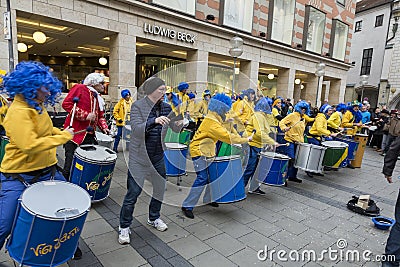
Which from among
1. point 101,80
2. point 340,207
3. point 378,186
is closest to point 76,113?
point 101,80

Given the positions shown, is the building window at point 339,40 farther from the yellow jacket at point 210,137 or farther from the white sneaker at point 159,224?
the white sneaker at point 159,224

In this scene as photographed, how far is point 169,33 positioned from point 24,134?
9.55m

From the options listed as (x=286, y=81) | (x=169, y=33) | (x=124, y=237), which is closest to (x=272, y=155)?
(x=124, y=237)

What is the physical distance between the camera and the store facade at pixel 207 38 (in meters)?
7.34

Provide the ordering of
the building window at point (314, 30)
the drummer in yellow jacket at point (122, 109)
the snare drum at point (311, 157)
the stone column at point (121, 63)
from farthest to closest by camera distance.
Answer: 1. the building window at point (314, 30)
2. the stone column at point (121, 63)
3. the drummer in yellow jacket at point (122, 109)
4. the snare drum at point (311, 157)

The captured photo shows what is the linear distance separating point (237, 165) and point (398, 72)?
91.1 ft

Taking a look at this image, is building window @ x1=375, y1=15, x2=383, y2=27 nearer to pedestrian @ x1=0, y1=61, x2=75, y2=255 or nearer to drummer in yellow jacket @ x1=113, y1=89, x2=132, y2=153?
drummer in yellow jacket @ x1=113, y1=89, x2=132, y2=153

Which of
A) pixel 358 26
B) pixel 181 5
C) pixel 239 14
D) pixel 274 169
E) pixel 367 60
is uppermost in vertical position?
pixel 358 26

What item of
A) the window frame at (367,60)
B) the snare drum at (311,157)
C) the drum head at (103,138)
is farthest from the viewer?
the window frame at (367,60)

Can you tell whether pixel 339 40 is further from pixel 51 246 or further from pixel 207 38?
pixel 51 246

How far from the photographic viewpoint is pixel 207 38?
11844mm

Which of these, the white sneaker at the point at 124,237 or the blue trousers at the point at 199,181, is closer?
the white sneaker at the point at 124,237

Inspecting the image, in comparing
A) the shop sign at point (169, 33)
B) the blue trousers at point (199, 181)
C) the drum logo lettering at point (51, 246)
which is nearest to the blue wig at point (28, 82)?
the drum logo lettering at point (51, 246)

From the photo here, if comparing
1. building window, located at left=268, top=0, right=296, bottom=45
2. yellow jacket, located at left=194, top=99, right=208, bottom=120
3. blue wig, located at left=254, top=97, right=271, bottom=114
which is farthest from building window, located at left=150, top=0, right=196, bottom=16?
blue wig, located at left=254, top=97, right=271, bottom=114
